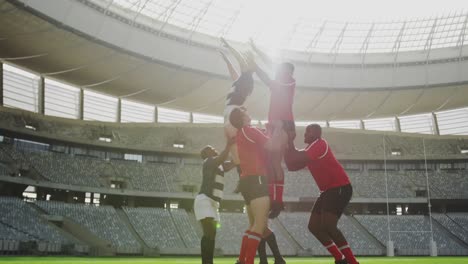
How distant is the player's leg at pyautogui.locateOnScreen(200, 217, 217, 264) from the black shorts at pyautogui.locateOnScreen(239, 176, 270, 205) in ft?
4.20

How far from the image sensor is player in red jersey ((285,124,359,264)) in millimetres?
7645

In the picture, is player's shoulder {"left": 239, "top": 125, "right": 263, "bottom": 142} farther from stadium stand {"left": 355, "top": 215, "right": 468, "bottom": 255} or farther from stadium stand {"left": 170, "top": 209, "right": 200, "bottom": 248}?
stadium stand {"left": 355, "top": 215, "right": 468, "bottom": 255}

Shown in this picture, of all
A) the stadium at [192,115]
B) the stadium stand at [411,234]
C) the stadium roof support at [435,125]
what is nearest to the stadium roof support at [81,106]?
the stadium at [192,115]

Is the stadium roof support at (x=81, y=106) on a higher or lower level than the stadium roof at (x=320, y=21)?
lower

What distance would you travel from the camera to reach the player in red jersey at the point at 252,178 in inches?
255

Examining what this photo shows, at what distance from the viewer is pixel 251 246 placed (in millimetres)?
6418

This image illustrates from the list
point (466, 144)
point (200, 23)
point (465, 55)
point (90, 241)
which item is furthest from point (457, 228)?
point (90, 241)

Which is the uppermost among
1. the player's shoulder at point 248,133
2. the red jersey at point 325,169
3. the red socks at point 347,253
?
the player's shoulder at point 248,133

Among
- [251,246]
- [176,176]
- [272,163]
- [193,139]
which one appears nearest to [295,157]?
[272,163]

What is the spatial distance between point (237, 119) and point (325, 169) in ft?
6.76

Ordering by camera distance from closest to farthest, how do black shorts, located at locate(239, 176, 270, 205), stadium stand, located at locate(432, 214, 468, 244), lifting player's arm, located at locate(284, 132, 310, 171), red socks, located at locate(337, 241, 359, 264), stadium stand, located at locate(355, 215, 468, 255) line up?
black shorts, located at locate(239, 176, 270, 205)
red socks, located at locate(337, 241, 359, 264)
lifting player's arm, located at locate(284, 132, 310, 171)
stadium stand, located at locate(355, 215, 468, 255)
stadium stand, located at locate(432, 214, 468, 244)

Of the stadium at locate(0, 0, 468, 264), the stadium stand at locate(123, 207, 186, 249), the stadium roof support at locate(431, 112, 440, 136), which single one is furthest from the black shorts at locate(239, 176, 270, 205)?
the stadium roof support at locate(431, 112, 440, 136)

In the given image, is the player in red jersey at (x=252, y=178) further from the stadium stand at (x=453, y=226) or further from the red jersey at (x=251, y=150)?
the stadium stand at (x=453, y=226)

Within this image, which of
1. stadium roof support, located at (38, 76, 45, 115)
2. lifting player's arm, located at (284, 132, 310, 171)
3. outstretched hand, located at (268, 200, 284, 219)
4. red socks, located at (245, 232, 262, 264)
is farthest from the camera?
stadium roof support, located at (38, 76, 45, 115)
